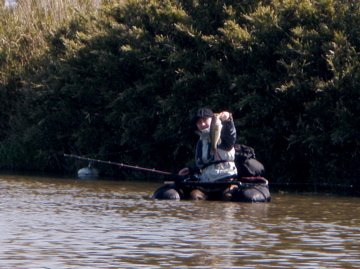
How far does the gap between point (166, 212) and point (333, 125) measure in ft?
20.3

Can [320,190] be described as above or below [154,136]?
below

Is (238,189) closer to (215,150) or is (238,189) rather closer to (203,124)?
(215,150)

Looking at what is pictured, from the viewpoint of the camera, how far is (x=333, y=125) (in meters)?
17.0

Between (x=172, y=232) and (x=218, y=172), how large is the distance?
4.22 m

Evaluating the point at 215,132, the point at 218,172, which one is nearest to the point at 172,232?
the point at 215,132

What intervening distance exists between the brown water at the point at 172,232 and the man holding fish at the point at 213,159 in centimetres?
38

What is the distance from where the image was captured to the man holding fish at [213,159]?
13695 millimetres

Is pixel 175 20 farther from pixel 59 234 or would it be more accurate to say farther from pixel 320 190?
pixel 59 234

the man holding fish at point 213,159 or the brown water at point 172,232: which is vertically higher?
the man holding fish at point 213,159

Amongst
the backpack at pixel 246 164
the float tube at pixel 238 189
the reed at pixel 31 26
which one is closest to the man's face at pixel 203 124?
the backpack at pixel 246 164

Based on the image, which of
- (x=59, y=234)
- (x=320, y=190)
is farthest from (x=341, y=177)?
(x=59, y=234)

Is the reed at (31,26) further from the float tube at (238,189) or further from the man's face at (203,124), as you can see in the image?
the float tube at (238,189)

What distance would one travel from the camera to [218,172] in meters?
13.9

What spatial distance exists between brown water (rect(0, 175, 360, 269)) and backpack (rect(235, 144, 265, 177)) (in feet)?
2.07
